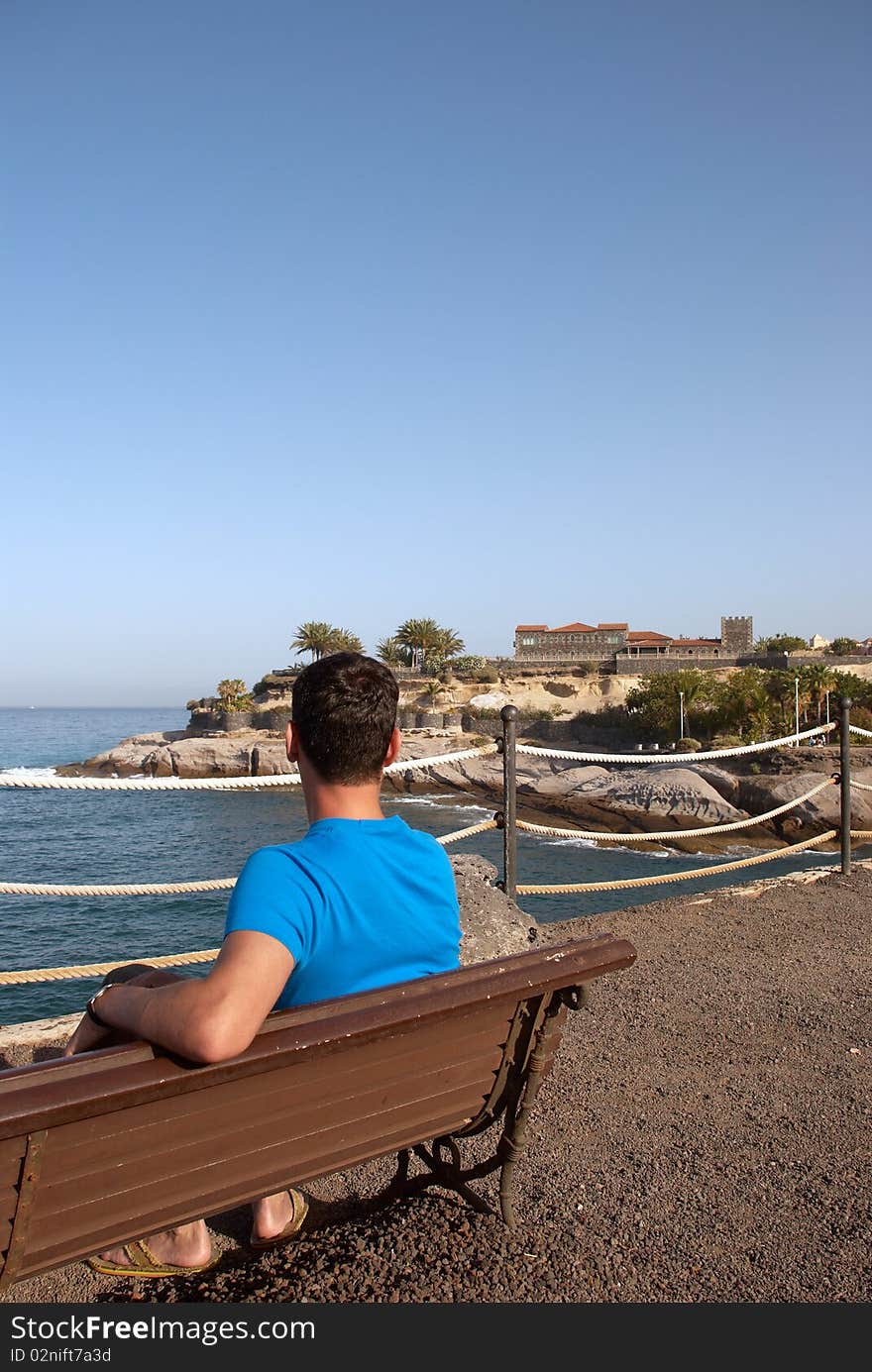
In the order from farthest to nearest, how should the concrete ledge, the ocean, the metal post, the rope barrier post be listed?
the ocean
the rope barrier post
the metal post
the concrete ledge

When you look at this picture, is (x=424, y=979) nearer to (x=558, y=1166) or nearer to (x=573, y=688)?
(x=558, y=1166)

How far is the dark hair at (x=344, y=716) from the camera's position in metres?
1.92

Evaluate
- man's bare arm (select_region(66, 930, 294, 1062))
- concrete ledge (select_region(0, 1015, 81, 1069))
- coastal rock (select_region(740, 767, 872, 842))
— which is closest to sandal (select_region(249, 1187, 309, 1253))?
man's bare arm (select_region(66, 930, 294, 1062))

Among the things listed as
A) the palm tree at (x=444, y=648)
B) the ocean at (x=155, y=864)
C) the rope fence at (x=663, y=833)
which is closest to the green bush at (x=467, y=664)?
the palm tree at (x=444, y=648)

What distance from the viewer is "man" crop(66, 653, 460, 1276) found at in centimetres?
154

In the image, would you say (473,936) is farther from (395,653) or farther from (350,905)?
(395,653)

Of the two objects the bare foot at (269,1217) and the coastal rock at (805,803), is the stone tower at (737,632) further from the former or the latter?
the bare foot at (269,1217)

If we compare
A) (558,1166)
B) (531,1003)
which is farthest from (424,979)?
(558,1166)

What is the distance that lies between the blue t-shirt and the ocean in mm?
9889

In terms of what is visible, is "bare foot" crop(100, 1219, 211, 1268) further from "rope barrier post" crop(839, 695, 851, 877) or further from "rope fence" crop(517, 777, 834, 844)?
"rope barrier post" crop(839, 695, 851, 877)

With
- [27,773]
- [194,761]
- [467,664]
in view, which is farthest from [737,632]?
[27,773]

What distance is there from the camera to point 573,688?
75500 mm

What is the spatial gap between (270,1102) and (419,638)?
8462cm

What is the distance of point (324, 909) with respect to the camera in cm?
178
